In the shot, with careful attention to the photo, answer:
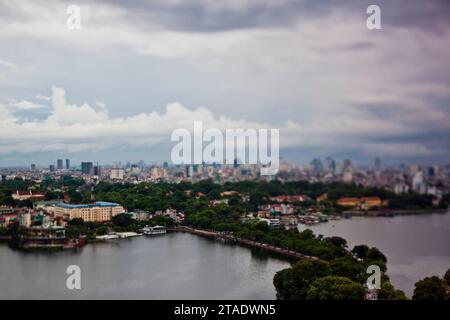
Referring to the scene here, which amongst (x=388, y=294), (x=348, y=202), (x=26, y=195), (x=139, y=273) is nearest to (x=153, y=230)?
(x=139, y=273)

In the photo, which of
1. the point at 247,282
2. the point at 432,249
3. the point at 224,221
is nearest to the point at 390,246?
the point at 432,249

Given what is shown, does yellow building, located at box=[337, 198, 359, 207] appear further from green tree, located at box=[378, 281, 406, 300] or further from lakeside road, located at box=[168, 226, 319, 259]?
green tree, located at box=[378, 281, 406, 300]

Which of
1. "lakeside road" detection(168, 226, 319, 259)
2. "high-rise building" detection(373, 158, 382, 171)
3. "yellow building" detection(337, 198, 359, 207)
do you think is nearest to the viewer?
"high-rise building" detection(373, 158, 382, 171)

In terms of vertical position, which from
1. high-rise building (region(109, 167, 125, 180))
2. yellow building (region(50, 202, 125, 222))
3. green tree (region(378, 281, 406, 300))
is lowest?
green tree (region(378, 281, 406, 300))

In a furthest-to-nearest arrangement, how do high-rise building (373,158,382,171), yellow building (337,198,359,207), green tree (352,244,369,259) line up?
1. yellow building (337,198,359,207)
2. green tree (352,244,369,259)
3. high-rise building (373,158,382,171)

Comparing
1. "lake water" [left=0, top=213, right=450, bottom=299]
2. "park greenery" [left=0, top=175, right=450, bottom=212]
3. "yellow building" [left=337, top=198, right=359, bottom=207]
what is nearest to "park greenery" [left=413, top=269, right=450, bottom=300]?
"lake water" [left=0, top=213, right=450, bottom=299]

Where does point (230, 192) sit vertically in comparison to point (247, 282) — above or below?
above

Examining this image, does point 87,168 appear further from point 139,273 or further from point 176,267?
point 176,267

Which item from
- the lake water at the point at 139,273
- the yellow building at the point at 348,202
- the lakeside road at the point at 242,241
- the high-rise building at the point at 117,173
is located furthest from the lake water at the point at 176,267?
the high-rise building at the point at 117,173
